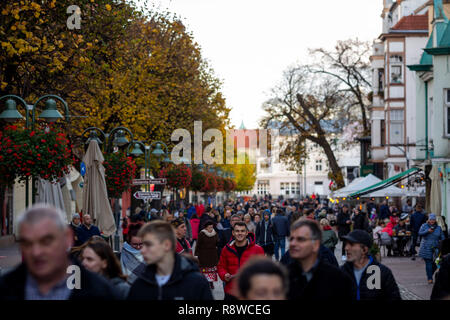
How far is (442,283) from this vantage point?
281 inches

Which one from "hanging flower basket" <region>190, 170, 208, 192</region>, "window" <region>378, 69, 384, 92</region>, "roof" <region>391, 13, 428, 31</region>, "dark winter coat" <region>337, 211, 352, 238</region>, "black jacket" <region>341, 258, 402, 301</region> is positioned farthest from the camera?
"hanging flower basket" <region>190, 170, 208, 192</region>

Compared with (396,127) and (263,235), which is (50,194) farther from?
(396,127)

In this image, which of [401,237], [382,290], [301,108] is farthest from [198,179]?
[382,290]

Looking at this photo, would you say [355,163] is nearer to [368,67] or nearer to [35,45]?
[368,67]

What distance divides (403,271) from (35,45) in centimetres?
1109

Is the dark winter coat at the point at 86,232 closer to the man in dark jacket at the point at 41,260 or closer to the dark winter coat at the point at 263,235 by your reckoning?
the dark winter coat at the point at 263,235

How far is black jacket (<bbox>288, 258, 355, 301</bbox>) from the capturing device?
5.65 meters

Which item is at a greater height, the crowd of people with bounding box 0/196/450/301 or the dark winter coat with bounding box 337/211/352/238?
the crowd of people with bounding box 0/196/450/301

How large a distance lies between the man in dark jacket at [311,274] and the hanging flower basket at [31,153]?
35.8 ft

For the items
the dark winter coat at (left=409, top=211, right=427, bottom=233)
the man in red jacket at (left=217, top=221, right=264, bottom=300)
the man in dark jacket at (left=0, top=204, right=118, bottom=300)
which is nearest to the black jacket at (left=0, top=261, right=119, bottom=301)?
the man in dark jacket at (left=0, top=204, right=118, bottom=300)

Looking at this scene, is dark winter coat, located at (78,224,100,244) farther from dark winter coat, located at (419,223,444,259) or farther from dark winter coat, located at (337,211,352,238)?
dark winter coat, located at (337,211,352,238)

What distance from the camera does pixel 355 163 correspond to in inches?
4852

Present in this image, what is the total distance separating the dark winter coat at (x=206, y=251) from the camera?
1563 centimetres

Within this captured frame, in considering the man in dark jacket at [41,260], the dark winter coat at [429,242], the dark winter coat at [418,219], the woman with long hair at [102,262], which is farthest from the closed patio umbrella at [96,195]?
the man in dark jacket at [41,260]
